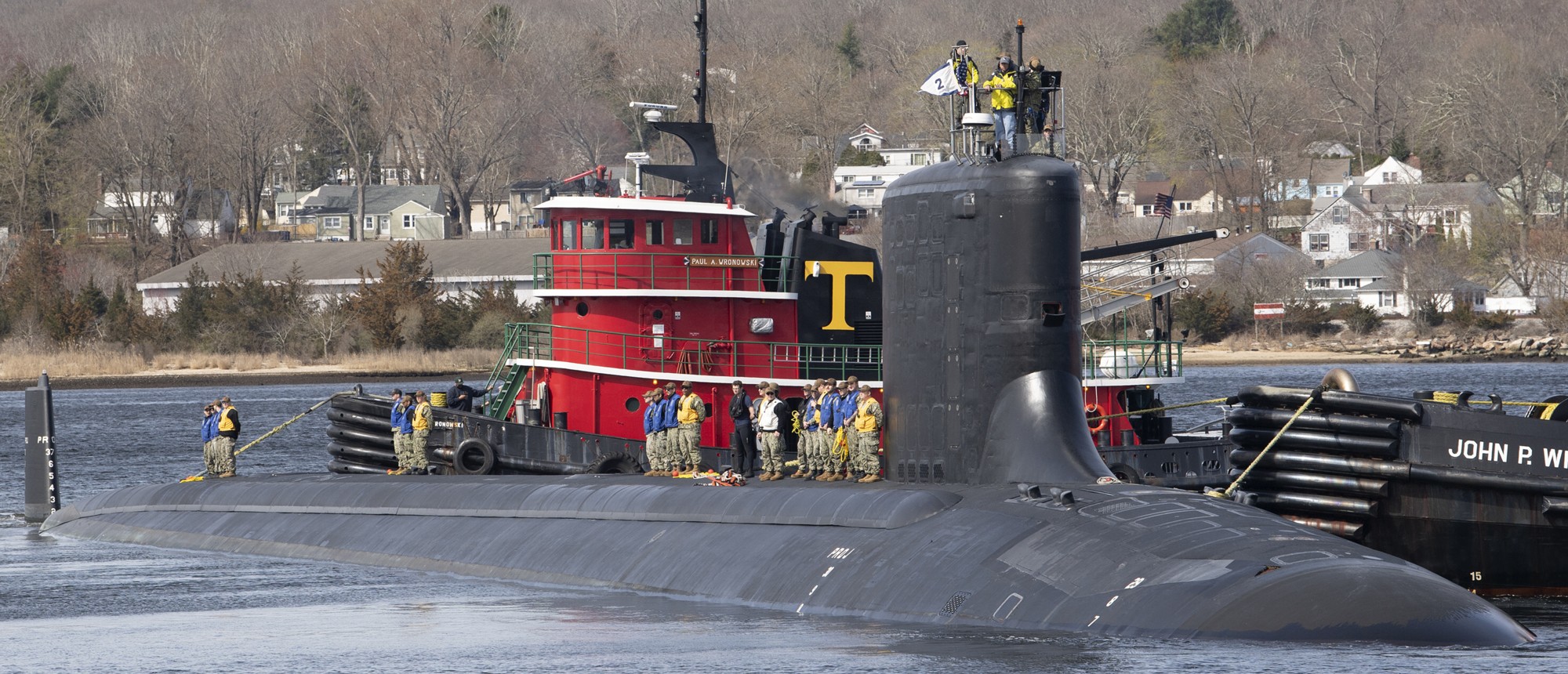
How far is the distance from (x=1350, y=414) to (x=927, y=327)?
624 cm

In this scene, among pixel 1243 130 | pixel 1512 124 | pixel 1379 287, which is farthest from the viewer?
pixel 1243 130

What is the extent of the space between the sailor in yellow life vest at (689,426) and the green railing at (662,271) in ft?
14.1

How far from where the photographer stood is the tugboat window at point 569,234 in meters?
31.4

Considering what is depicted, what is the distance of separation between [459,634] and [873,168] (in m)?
107

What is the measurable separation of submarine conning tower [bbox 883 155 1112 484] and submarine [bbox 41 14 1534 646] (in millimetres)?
23

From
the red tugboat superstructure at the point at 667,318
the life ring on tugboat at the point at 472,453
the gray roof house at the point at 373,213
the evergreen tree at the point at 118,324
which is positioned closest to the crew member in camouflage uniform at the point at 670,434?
the red tugboat superstructure at the point at 667,318

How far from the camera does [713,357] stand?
102 feet

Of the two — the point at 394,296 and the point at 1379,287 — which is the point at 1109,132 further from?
the point at 394,296

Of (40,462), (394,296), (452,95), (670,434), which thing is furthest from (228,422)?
(452,95)

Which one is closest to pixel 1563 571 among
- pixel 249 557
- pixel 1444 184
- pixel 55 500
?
pixel 249 557

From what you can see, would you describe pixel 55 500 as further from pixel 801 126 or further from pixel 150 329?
pixel 801 126

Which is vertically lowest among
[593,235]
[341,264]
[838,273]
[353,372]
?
[353,372]

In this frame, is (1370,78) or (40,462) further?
(1370,78)

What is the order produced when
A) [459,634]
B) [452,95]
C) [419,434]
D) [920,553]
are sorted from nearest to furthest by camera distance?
1. [920,553]
2. [459,634]
3. [419,434]
4. [452,95]
